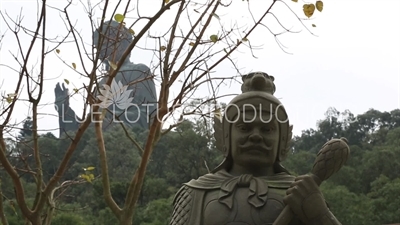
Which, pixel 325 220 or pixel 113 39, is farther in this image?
pixel 113 39

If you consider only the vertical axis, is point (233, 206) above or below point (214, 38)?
below

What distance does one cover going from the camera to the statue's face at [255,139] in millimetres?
2928

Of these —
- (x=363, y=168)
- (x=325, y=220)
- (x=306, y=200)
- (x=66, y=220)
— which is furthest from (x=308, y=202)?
(x=363, y=168)

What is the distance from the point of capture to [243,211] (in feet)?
9.06

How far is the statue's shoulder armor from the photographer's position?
290 centimetres

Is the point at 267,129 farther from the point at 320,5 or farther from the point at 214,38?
the point at 214,38

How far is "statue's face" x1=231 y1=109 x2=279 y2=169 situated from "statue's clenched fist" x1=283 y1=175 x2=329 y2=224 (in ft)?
1.07

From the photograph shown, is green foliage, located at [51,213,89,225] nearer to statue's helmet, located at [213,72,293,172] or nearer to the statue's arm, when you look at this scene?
statue's helmet, located at [213,72,293,172]

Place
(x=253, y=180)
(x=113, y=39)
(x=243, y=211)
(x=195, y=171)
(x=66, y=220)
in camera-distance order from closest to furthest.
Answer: (x=243, y=211) < (x=253, y=180) < (x=113, y=39) < (x=66, y=220) < (x=195, y=171)

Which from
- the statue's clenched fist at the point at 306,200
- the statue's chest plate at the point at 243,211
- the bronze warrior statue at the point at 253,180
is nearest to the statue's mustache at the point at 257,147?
the bronze warrior statue at the point at 253,180

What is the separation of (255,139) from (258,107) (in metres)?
0.17

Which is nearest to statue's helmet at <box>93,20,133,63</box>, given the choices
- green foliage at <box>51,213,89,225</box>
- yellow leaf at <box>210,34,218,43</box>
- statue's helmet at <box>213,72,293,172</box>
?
yellow leaf at <box>210,34,218,43</box>

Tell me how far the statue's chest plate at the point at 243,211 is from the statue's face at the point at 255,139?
184 millimetres

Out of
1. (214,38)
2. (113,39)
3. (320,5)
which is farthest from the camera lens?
(113,39)
